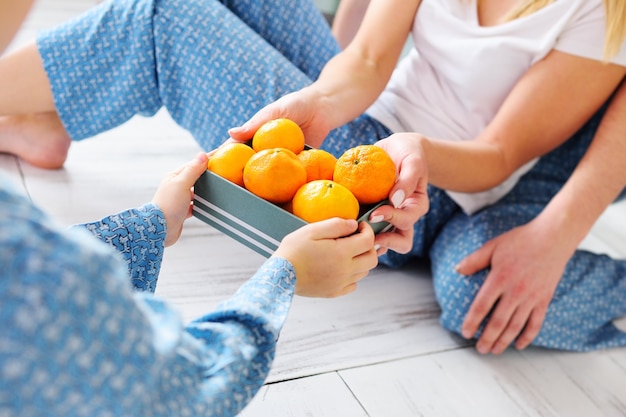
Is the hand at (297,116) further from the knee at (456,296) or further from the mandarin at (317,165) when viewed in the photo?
the knee at (456,296)

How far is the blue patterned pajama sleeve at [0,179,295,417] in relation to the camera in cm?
48

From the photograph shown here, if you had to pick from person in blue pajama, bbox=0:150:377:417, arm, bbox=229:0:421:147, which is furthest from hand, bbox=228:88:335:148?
person in blue pajama, bbox=0:150:377:417

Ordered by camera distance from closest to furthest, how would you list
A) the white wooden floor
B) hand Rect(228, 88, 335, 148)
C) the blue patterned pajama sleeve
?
the blue patterned pajama sleeve < hand Rect(228, 88, 335, 148) < the white wooden floor

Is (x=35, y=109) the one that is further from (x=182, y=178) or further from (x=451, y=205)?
(x=451, y=205)

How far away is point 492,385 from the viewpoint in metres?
1.24

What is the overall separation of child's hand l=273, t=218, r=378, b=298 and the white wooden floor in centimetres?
35

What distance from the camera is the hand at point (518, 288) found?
129 cm

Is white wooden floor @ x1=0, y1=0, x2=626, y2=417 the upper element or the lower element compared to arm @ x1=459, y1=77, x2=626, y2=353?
lower

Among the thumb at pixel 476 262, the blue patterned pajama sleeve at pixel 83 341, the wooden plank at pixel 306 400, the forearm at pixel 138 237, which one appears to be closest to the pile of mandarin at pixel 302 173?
the forearm at pixel 138 237

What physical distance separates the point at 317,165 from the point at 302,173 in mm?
59

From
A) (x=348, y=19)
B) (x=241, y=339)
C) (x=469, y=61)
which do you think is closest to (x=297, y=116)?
(x=469, y=61)

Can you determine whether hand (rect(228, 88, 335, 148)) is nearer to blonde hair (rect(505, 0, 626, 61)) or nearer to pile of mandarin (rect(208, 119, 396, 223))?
pile of mandarin (rect(208, 119, 396, 223))

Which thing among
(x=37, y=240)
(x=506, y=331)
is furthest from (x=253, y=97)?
(x=37, y=240)

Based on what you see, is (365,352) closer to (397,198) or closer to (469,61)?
(397,198)
